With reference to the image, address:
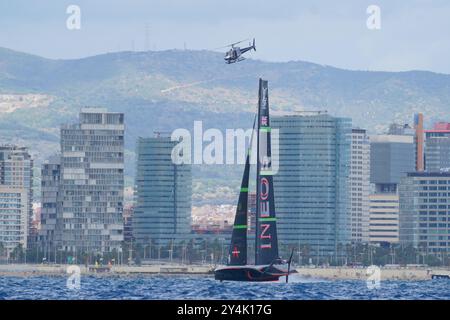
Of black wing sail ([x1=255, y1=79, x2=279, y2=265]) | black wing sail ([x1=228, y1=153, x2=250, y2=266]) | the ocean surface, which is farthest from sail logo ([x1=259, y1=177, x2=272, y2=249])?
the ocean surface

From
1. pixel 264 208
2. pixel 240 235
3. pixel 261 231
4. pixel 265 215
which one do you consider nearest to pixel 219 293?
pixel 261 231

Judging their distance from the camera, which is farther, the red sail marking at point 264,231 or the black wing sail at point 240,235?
the black wing sail at point 240,235

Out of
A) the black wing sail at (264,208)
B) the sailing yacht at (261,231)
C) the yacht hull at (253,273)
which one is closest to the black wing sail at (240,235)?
the sailing yacht at (261,231)

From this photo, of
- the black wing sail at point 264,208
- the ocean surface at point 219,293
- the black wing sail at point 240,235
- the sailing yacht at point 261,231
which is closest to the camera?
the ocean surface at point 219,293

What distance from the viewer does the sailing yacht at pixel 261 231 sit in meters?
140

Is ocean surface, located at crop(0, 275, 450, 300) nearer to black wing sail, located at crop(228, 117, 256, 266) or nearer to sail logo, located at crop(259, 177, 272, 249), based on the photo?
black wing sail, located at crop(228, 117, 256, 266)

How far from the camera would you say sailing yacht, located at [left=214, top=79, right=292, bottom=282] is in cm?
13988

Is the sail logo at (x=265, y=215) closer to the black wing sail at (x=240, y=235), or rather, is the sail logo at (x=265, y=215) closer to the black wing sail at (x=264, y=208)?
the black wing sail at (x=264, y=208)

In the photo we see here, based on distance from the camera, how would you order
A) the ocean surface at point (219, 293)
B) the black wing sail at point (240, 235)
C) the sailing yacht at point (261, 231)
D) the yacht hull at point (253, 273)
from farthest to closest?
the black wing sail at point (240, 235), the yacht hull at point (253, 273), the sailing yacht at point (261, 231), the ocean surface at point (219, 293)

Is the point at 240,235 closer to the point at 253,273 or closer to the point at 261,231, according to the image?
the point at 261,231

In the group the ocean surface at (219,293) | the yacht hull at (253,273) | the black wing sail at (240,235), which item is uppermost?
the black wing sail at (240,235)
